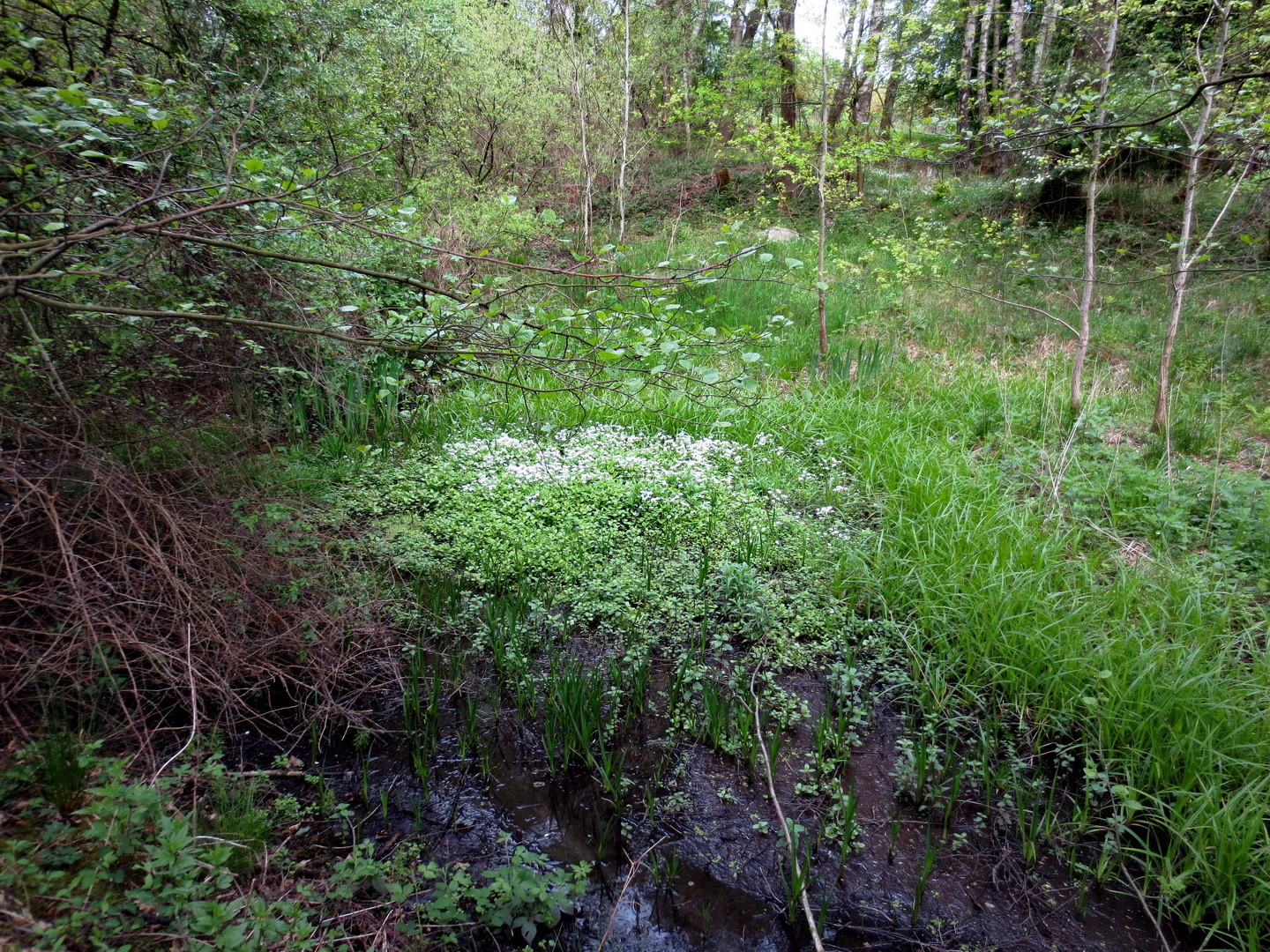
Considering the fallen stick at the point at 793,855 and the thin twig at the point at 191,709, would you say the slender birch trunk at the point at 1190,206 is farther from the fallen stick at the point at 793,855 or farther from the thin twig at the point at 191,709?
the thin twig at the point at 191,709

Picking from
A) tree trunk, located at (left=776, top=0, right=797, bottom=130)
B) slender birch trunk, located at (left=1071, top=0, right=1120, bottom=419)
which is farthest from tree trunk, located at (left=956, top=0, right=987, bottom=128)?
slender birch trunk, located at (left=1071, top=0, right=1120, bottom=419)

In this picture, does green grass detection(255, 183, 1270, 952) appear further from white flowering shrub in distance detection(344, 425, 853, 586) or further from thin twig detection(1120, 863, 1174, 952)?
white flowering shrub in distance detection(344, 425, 853, 586)

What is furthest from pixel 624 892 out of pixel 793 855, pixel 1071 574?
pixel 1071 574

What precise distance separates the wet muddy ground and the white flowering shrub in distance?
1378mm

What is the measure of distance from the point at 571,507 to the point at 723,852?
268 centimetres

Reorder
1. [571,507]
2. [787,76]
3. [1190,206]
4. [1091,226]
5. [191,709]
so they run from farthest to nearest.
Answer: [787,76], [1091,226], [1190,206], [571,507], [191,709]

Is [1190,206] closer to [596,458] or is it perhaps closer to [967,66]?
[596,458]

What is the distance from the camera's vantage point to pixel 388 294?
5664 mm

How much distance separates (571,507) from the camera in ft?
15.4

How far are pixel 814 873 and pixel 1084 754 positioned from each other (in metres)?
1.41

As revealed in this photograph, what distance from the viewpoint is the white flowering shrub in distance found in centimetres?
416

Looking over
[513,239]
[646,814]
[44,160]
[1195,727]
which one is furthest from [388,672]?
[513,239]

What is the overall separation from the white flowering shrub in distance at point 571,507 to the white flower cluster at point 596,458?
12 mm

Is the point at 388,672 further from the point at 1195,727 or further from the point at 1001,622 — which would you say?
the point at 1195,727
